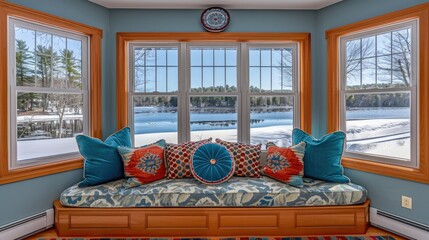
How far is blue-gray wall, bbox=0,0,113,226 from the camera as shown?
234 cm

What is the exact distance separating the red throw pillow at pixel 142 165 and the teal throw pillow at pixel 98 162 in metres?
0.11

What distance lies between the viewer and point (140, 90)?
327 cm

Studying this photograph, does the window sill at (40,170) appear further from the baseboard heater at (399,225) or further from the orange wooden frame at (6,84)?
the baseboard heater at (399,225)

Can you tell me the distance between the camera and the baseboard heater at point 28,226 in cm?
230

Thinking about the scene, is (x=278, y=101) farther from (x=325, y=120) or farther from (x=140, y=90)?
(x=140, y=90)

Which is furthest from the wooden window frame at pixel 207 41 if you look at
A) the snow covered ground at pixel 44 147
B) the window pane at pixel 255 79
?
the snow covered ground at pixel 44 147

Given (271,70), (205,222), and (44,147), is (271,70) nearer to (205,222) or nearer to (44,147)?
(205,222)

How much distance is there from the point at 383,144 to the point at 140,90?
2.84m

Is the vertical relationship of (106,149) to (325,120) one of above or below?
below

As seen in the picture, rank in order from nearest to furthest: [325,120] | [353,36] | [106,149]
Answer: [106,149] < [353,36] < [325,120]

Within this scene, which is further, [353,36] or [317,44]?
[317,44]

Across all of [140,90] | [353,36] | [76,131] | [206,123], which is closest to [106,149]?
[76,131]

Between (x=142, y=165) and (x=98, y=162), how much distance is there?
17.3 inches

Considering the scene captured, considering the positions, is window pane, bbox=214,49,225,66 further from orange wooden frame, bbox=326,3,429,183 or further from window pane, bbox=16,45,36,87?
window pane, bbox=16,45,36,87
